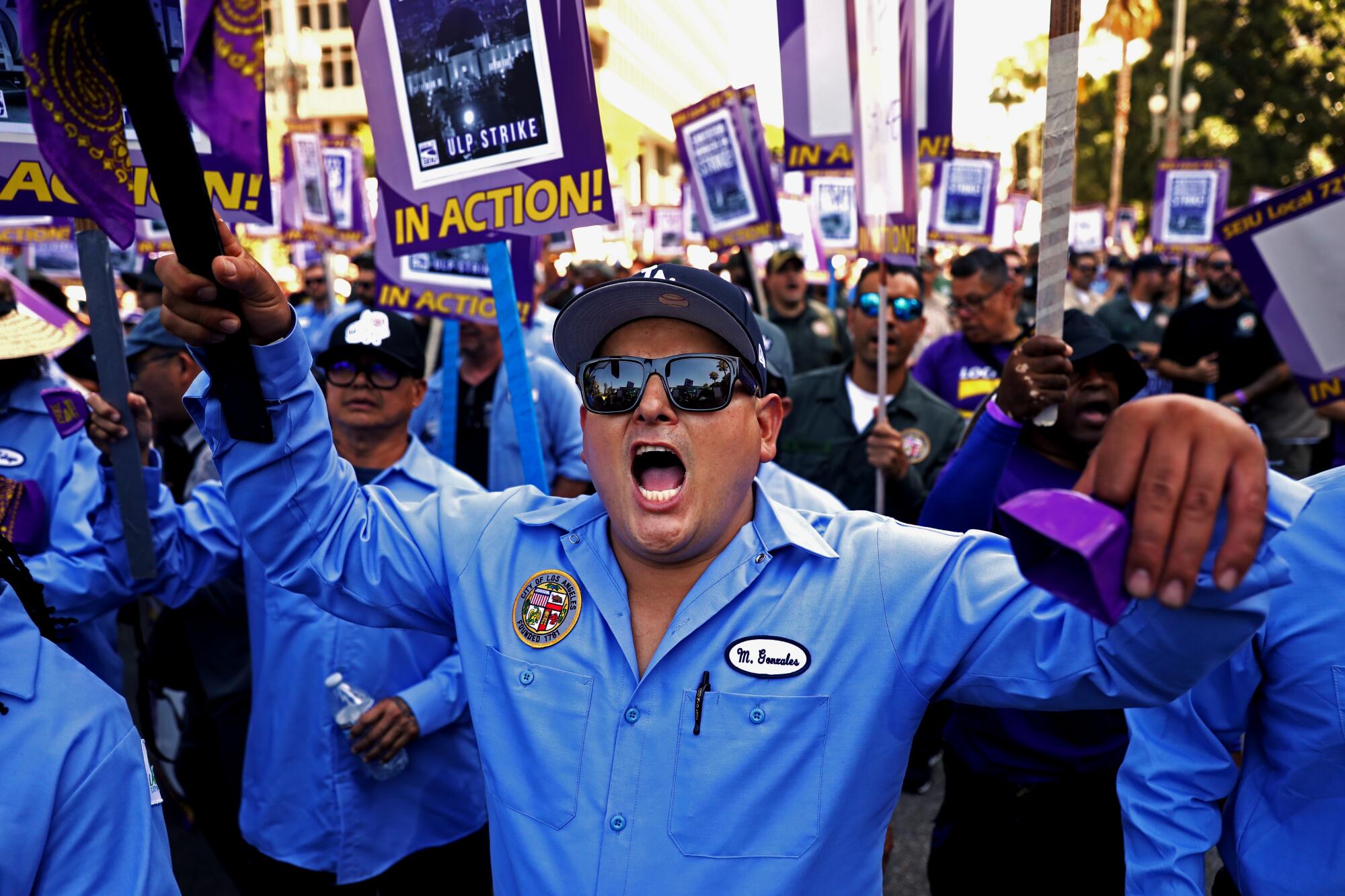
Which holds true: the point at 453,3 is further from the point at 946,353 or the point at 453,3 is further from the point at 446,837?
the point at 946,353

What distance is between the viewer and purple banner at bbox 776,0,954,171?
15.9ft

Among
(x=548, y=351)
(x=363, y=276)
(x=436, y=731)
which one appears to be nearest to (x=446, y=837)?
(x=436, y=731)

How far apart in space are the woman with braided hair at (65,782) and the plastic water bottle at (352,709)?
1207 mm

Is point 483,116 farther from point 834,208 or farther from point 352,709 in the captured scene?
point 834,208

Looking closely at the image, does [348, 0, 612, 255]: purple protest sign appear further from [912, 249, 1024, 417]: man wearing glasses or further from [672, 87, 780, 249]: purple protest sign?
[672, 87, 780, 249]: purple protest sign

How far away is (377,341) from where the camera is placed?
3.39m

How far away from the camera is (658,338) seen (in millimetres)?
1944

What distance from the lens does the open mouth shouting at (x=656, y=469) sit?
1872 millimetres

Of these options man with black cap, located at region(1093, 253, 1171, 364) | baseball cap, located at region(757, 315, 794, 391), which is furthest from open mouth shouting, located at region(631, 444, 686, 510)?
man with black cap, located at region(1093, 253, 1171, 364)

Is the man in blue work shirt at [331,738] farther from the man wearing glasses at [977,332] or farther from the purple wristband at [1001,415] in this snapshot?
the man wearing glasses at [977,332]

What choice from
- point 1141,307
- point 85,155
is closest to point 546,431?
point 85,155

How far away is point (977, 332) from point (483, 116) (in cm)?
355

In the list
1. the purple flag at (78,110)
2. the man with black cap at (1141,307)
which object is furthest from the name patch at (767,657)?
the man with black cap at (1141,307)

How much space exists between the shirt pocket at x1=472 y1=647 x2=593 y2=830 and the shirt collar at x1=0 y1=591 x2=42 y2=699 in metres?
0.72
